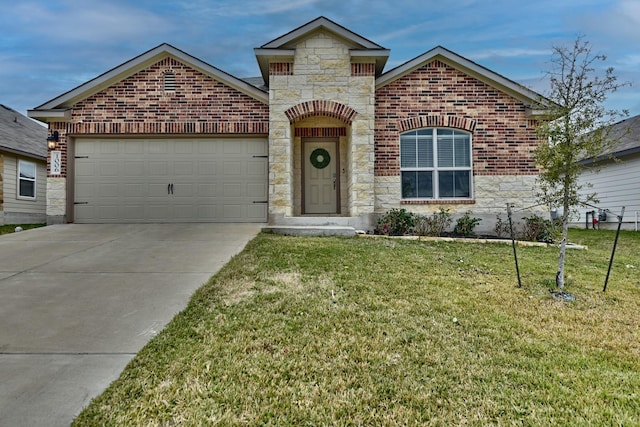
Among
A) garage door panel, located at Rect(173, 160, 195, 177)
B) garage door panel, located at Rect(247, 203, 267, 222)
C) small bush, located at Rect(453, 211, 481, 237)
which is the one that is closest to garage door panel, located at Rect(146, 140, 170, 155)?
garage door panel, located at Rect(173, 160, 195, 177)

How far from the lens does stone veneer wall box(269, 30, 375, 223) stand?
993cm

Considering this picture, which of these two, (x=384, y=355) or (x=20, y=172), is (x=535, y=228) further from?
(x=20, y=172)

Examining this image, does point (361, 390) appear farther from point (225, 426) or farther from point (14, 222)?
point (14, 222)

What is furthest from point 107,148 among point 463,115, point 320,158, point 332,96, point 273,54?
point 463,115

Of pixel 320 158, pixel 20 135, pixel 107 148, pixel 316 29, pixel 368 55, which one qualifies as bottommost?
pixel 320 158

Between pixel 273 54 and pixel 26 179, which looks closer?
pixel 273 54

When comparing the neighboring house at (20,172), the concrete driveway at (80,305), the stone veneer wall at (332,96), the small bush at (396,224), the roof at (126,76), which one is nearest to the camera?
the concrete driveway at (80,305)

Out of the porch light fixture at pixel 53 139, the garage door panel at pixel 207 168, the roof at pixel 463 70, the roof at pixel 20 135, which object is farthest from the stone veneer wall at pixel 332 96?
the roof at pixel 20 135

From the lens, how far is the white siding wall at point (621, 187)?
14.2 m

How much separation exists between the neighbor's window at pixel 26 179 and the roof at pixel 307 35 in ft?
36.7

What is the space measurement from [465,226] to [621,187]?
947 centimetres

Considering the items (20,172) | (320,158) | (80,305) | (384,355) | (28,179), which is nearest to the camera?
(384,355)

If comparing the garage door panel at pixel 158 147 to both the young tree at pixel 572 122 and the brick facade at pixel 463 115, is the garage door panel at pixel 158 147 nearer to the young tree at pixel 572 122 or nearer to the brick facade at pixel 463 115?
the brick facade at pixel 463 115

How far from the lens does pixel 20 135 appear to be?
51.1ft
